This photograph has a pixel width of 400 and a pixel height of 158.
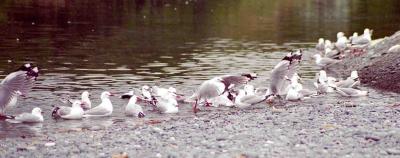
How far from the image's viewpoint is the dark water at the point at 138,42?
2277 cm

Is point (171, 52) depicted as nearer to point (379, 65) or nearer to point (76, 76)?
point (76, 76)

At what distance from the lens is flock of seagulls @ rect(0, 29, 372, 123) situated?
17.0 m

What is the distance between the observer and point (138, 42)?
35.6 metres

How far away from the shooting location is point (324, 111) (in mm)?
16109

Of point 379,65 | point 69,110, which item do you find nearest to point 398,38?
point 379,65

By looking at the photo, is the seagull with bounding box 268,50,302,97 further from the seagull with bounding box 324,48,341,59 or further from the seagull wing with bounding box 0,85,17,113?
the seagull with bounding box 324,48,341,59

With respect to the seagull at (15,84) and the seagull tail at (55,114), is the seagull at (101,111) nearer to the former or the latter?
the seagull tail at (55,114)

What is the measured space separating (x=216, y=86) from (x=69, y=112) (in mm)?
3871

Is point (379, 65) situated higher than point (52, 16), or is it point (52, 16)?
point (52, 16)

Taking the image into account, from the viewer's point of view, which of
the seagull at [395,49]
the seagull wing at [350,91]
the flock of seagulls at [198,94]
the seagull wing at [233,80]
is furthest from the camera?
the seagull at [395,49]

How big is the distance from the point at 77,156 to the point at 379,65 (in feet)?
49.4

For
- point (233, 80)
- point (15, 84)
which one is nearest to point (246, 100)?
point (233, 80)

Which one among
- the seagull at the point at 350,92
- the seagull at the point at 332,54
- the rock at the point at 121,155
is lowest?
the rock at the point at 121,155

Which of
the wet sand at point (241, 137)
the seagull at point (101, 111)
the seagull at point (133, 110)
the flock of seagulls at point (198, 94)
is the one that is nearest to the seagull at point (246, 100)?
the flock of seagulls at point (198, 94)
